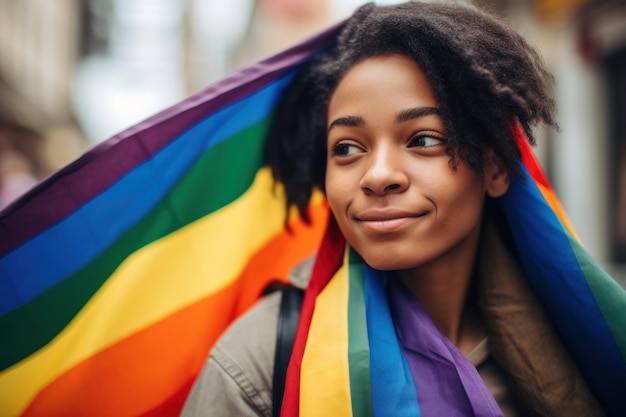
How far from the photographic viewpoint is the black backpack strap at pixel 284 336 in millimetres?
1514

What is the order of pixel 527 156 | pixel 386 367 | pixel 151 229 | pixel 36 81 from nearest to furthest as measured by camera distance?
pixel 386 367 → pixel 527 156 → pixel 151 229 → pixel 36 81

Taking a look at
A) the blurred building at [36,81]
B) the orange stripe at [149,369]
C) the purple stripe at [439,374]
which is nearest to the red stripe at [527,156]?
the purple stripe at [439,374]

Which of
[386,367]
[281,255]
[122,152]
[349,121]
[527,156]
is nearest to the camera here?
[386,367]

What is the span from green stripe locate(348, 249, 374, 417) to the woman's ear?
19.1 inches

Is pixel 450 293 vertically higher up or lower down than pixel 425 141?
lower down

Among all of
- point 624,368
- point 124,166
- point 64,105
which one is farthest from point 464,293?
point 64,105

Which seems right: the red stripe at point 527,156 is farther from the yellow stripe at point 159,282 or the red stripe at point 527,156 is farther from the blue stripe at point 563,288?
the yellow stripe at point 159,282

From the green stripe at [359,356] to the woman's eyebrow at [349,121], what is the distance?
1.54ft

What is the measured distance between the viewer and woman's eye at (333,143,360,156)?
1578 millimetres

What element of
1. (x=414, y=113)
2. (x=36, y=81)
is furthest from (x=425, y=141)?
(x=36, y=81)

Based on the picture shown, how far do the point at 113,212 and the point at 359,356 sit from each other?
3.14ft

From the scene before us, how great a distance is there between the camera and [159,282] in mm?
1892

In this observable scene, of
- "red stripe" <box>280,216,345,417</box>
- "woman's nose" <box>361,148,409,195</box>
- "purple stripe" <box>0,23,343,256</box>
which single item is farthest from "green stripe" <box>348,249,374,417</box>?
"purple stripe" <box>0,23,343,256</box>

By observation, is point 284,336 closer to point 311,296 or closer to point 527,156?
point 311,296
